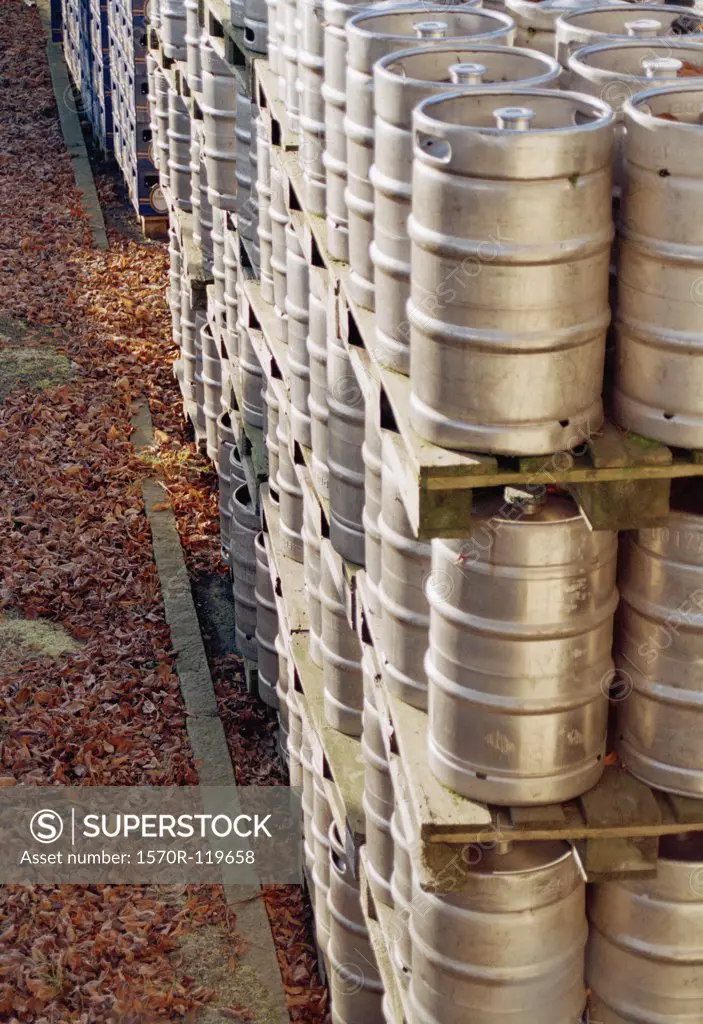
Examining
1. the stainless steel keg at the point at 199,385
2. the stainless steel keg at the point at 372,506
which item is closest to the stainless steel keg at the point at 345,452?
the stainless steel keg at the point at 372,506

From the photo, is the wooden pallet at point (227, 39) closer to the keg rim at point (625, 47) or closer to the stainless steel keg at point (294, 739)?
the stainless steel keg at point (294, 739)

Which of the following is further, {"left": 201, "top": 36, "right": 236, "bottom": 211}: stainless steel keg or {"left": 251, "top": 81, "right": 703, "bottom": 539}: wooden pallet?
{"left": 201, "top": 36, "right": 236, "bottom": 211}: stainless steel keg

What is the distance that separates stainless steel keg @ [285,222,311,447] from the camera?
743 centimetres

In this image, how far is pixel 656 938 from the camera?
510 centimetres

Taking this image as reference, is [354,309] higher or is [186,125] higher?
[354,309]

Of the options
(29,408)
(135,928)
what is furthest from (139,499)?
(135,928)

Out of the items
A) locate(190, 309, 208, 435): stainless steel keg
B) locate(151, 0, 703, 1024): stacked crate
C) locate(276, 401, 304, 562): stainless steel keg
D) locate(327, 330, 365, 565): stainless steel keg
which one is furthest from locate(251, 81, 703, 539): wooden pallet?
locate(190, 309, 208, 435): stainless steel keg

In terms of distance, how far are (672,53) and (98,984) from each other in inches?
209

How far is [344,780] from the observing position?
679 centimetres

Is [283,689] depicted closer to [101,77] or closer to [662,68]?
[662,68]

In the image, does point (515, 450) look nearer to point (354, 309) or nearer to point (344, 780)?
point (354, 309)

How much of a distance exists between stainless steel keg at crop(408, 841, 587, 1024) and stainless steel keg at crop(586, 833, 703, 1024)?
4.4 inches

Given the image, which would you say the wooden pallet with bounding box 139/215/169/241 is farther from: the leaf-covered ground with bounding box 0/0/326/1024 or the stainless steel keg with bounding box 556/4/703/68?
the stainless steel keg with bounding box 556/4/703/68

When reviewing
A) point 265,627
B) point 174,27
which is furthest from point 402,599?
point 174,27
